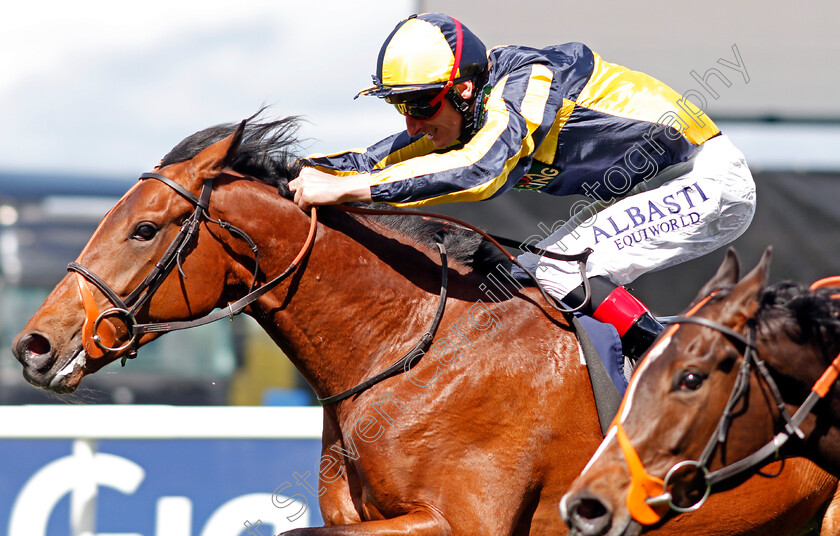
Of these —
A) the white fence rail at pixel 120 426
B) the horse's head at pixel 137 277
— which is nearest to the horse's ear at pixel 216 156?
the horse's head at pixel 137 277

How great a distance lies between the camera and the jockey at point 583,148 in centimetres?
267

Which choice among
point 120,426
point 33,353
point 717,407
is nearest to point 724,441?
point 717,407

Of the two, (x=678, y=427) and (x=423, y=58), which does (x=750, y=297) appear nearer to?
(x=678, y=427)

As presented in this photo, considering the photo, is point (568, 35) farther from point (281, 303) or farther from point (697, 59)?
point (281, 303)

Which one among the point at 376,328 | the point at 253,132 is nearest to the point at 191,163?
the point at 253,132

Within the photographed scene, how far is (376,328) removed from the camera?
2.71m

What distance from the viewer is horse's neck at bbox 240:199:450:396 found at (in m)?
2.66

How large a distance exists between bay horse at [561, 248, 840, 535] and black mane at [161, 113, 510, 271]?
947mm

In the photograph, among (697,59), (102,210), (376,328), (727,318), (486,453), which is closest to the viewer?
(727,318)

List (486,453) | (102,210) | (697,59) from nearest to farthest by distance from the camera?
1. (486,453)
2. (697,59)
3. (102,210)

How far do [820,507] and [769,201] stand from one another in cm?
282

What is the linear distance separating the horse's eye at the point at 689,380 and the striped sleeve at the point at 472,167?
82 cm

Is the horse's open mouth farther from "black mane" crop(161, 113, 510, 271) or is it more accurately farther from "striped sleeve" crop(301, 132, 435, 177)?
"striped sleeve" crop(301, 132, 435, 177)

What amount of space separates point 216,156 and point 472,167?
0.77 metres
